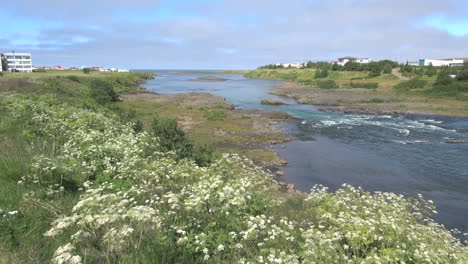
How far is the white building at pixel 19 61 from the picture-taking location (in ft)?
345

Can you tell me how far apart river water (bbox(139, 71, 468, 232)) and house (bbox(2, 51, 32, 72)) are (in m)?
116

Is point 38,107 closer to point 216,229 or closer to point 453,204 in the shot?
point 216,229

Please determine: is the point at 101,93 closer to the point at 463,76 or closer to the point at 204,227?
the point at 204,227

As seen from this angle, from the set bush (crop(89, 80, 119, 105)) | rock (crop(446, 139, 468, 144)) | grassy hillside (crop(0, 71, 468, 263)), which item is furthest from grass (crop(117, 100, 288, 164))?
rock (crop(446, 139, 468, 144))

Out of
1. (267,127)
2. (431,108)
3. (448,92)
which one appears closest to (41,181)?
(267,127)

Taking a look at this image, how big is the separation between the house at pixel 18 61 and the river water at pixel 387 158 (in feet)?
381

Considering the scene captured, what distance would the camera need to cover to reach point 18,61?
352ft

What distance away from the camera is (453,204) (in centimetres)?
1458

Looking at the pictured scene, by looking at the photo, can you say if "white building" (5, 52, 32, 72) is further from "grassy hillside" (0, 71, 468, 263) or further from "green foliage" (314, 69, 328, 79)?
"grassy hillside" (0, 71, 468, 263)

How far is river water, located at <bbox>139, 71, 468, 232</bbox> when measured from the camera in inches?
639

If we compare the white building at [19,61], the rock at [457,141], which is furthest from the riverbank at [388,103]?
the white building at [19,61]

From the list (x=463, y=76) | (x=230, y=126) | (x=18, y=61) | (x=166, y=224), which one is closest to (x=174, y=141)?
(x=166, y=224)

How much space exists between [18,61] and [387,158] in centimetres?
13036

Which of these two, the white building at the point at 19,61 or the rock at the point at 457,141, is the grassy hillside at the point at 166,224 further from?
the white building at the point at 19,61
